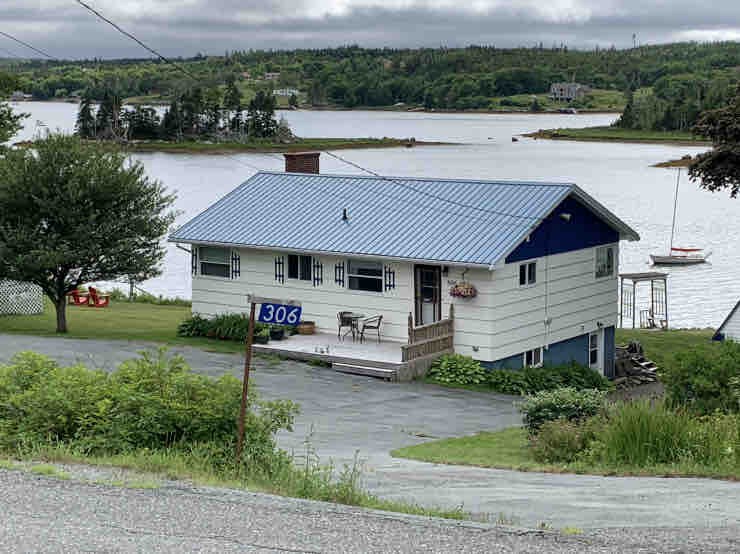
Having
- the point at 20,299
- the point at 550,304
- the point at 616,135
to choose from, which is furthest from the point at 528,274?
the point at 616,135

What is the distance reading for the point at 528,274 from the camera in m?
29.9

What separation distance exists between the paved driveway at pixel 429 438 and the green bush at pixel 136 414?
1.88 metres

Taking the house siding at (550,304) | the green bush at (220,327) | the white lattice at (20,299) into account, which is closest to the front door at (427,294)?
the house siding at (550,304)

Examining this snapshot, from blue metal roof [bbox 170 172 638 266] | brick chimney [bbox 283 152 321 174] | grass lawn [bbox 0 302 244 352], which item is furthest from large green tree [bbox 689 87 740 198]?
grass lawn [bbox 0 302 244 352]

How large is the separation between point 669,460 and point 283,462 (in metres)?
5.16

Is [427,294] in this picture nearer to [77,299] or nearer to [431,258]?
[431,258]

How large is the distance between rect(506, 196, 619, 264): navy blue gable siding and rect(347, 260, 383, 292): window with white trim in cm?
325

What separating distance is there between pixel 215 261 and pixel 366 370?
695cm

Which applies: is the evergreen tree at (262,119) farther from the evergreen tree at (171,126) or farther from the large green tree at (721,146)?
the large green tree at (721,146)

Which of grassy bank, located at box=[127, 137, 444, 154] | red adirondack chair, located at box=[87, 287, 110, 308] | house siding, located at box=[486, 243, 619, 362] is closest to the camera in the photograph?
house siding, located at box=[486, 243, 619, 362]

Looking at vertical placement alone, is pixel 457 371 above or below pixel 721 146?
below

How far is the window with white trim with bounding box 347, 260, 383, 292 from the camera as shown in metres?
29.8

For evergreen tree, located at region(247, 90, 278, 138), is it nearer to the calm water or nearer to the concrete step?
the calm water

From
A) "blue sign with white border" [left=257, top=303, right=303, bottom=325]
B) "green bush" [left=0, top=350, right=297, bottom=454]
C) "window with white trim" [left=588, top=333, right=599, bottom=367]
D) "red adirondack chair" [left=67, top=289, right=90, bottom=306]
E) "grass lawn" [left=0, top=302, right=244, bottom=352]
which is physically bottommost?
"window with white trim" [left=588, top=333, right=599, bottom=367]
